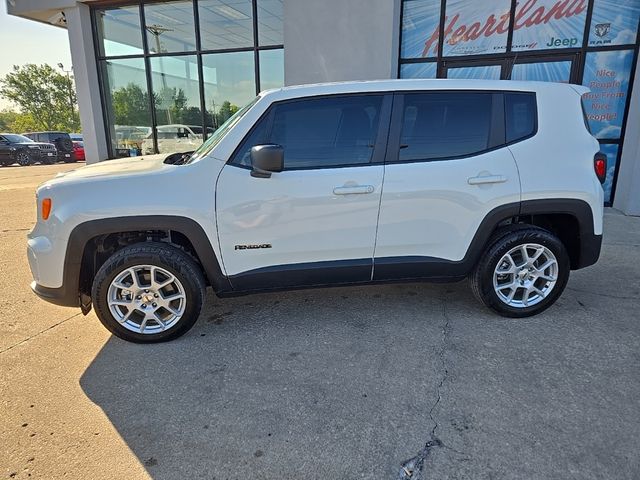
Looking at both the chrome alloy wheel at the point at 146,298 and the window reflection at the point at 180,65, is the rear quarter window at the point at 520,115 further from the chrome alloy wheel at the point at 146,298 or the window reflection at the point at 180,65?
the window reflection at the point at 180,65

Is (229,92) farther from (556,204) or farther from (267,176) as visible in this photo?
(556,204)

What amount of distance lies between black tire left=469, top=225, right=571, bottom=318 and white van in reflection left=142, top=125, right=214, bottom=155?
8.30 metres

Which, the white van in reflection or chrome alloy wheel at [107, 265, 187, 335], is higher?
the white van in reflection

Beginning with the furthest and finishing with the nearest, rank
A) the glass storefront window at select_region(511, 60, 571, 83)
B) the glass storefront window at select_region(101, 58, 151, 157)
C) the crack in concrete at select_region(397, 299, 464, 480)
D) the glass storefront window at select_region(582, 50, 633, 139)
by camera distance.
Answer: the glass storefront window at select_region(101, 58, 151, 157) < the glass storefront window at select_region(511, 60, 571, 83) < the glass storefront window at select_region(582, 50, 633, 139) < the crack in concrete at select_region(397, 299, 464, 480)

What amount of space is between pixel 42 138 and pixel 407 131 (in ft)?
93.2

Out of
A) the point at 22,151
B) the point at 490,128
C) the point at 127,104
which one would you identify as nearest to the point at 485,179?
the point at 490,128

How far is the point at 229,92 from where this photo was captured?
959 centimetres

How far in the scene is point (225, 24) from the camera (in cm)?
924

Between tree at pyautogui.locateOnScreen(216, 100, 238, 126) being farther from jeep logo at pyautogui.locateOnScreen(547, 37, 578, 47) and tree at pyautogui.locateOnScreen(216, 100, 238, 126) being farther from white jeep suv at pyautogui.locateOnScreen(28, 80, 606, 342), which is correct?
white jeep suv at pyautogui.locateOnScreen(28, 80, 606, 342)

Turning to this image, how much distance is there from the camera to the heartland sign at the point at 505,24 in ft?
23.9

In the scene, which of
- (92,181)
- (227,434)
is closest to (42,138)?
(92,181)

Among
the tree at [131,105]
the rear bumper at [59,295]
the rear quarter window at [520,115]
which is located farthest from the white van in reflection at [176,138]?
the rear quarter window at [520,115]

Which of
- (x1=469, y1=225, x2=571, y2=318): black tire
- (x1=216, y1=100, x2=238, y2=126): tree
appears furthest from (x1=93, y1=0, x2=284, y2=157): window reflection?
(x1=469, y1=225, x2=571, y2=318): black tire

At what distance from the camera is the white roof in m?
3.09
